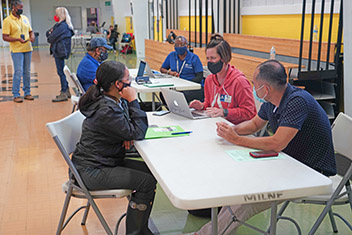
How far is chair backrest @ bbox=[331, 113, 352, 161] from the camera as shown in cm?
244

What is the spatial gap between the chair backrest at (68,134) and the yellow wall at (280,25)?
413 centimetres

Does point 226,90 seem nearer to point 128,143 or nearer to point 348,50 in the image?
point 128,143

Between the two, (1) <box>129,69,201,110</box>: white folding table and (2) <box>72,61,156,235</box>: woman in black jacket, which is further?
(1) <box>129,69,201,110</box>: white folding table

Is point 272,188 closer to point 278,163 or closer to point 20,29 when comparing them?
point 278,163

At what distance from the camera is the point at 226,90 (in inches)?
129

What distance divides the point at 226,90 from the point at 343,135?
105 centimetres

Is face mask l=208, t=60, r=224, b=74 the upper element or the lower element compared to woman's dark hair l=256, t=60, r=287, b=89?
lower

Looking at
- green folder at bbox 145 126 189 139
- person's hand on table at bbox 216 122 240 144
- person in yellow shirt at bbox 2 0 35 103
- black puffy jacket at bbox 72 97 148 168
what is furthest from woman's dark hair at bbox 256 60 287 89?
person in yellow shirt at bbox 2 0 35 103

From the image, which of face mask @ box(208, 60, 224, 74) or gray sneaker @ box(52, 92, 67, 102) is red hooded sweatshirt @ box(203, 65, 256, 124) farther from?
gray sneaker @ box(52, 92, 67, 102)

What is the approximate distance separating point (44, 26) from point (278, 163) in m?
24.8

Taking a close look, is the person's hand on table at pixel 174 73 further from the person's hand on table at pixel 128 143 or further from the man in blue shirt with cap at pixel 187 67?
the person's hand on table at pixel 128 143

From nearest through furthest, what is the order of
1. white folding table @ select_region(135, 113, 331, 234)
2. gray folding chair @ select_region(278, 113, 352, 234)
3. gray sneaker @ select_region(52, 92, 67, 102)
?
white folding table @ select_region(135, 113, 331, 234) → gray folding chair @ select_region(278, 113, 352, 234) → gray sneaker @ select_region(52, 92, 67, 102)

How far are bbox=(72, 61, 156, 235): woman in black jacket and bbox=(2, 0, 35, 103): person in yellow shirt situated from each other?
507 centimetres

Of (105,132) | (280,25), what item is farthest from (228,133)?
(280,25)
